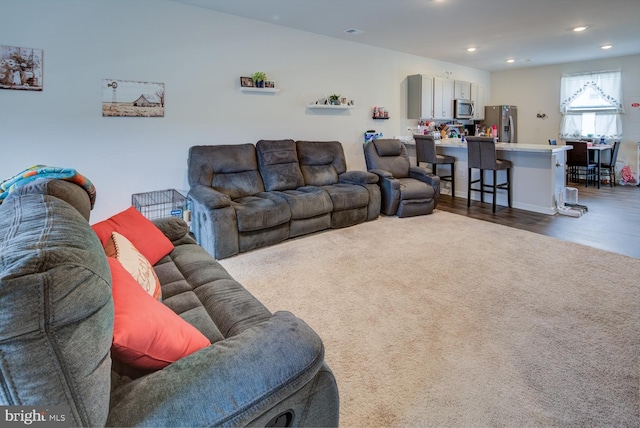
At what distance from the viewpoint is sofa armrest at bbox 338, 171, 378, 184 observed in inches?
188

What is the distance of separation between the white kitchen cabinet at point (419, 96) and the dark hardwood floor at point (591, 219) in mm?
1566

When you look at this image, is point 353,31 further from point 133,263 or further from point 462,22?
point 133,263

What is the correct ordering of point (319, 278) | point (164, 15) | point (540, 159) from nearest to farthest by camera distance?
point (319, 278), point (164, 15), point (540, 159)

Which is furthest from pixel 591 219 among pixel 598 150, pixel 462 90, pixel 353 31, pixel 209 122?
pixel 209 122

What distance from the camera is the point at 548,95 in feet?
27.0

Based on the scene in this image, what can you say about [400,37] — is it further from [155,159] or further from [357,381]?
[357,381]

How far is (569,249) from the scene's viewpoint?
3568mm

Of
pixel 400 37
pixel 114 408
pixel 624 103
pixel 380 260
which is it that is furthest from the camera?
pixel 624 103

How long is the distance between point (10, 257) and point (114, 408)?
1.43 ft

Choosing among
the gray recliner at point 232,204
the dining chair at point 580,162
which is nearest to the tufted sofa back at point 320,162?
the gray recliner at point 232,204

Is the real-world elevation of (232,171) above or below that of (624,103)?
below

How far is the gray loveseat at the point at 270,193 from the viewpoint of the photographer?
3.53 meters

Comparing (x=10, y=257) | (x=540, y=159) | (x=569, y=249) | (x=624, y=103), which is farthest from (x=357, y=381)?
(x=624, y=103)

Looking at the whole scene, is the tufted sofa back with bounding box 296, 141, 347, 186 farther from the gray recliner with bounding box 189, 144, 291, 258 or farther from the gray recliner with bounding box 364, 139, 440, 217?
the gray recliner with bounding box 189, 144, 291, 258
